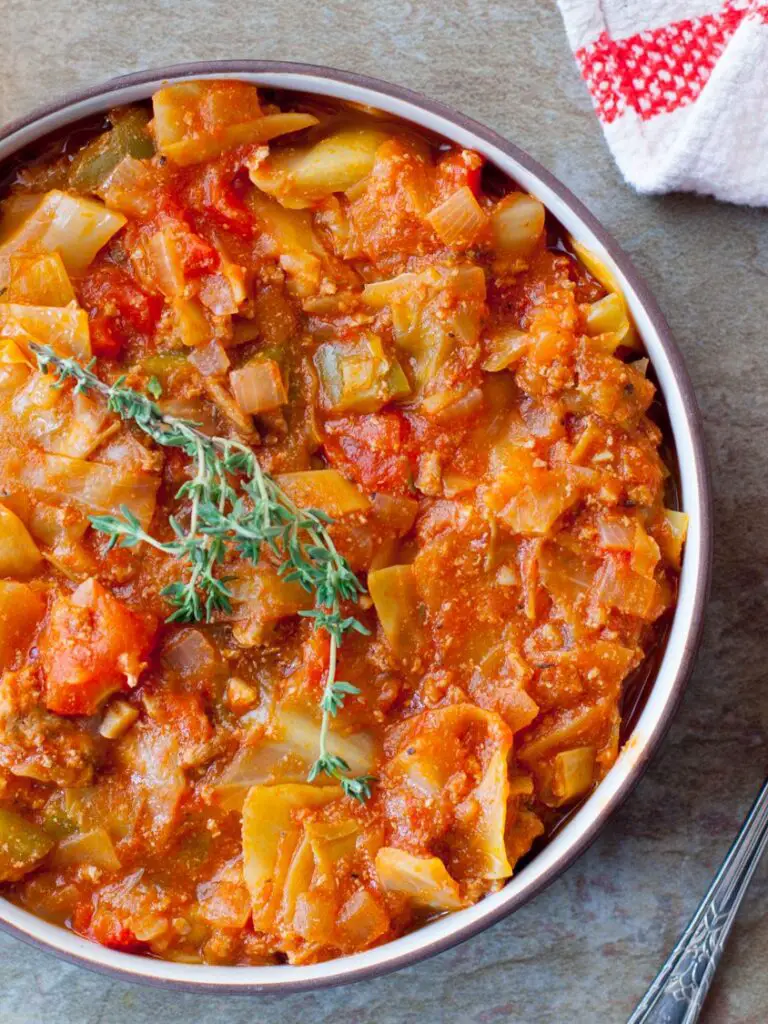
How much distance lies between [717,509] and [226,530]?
5.75ft

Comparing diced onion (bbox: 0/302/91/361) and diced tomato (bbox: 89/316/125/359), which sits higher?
diced onion (bbox: 0/302/91/361)

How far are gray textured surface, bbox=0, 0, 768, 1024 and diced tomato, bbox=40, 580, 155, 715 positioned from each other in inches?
48.6

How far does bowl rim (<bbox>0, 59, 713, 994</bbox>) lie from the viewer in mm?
3004

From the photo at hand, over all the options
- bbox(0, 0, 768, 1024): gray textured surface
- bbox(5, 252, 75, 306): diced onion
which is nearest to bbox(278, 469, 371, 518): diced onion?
bbox(5, 252, 75, 306): diced onion

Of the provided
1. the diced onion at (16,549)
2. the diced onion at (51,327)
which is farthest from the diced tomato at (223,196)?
the diced onion at (16,549)

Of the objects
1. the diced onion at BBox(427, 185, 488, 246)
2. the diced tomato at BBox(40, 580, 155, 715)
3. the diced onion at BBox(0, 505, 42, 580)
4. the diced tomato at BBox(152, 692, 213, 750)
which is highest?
the diced onion at BBox(427, 185, 488, 246)

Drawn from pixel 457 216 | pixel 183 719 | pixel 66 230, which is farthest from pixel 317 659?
pixel 66 230

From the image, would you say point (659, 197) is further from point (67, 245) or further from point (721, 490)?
point (67, 245)

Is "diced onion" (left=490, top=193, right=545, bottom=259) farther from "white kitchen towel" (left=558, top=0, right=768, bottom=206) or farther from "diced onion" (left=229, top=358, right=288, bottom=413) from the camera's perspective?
"diced onion" (left=229, top=358, right=288, bottom=413)

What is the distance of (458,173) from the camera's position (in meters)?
3.11

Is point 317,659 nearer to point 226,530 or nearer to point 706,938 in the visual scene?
point 226,530

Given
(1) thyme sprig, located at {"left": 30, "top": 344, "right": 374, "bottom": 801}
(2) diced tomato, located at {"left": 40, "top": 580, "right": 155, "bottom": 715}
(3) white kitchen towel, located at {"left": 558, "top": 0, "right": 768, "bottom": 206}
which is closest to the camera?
(1) thyme sprig, located at {"left": 30, "top": 344, "right": 374, "bottom": 801}

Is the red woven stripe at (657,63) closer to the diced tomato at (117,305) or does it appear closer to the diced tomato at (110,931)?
the diced tomato at (117,305)

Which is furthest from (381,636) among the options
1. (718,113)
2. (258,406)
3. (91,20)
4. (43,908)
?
(91,20)
